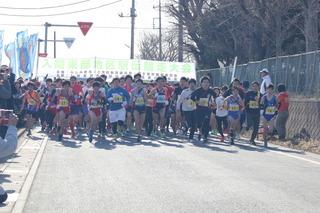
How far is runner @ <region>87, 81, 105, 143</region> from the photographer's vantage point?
2184 cm

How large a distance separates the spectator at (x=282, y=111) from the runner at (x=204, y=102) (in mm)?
2012

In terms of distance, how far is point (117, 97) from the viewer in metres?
22.6

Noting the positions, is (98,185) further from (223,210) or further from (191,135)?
(191,135)

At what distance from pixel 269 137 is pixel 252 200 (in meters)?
13.1

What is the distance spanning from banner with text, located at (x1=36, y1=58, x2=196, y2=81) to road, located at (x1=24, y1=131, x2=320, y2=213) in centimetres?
1890

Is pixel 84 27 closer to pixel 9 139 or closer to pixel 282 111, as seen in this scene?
pixel 282 111

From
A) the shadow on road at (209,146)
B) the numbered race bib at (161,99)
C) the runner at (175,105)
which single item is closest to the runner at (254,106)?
the shadow on road at (209,146)

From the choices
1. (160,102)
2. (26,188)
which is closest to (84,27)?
(160,102)

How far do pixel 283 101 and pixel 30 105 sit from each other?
8.09m

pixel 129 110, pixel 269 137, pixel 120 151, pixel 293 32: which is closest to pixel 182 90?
pixel 129 110

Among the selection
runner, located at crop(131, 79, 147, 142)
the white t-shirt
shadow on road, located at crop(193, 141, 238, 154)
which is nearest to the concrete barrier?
the white t-shirt

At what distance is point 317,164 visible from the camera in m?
16.3

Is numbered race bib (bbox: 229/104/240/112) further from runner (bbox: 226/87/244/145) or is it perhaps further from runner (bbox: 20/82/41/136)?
runner (bbox: 20/82/41/136)

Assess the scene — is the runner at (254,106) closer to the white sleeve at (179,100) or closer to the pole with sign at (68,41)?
the white sleeve at (179,100)
